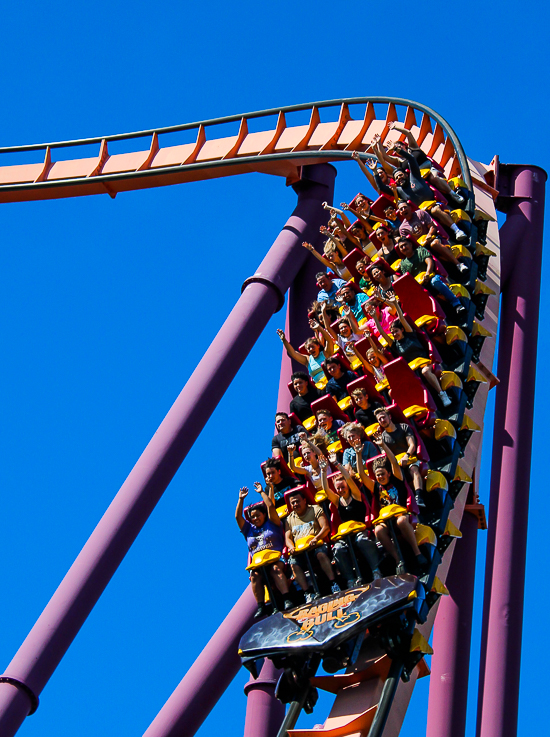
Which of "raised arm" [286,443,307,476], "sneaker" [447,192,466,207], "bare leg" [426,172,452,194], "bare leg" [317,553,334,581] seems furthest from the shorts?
"bare leg" [426,172,452,194]

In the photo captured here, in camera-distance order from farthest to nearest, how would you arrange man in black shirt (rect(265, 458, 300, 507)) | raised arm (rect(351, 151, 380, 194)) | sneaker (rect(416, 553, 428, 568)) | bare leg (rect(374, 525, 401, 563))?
raised arm (rect(351, 151, 380, 194)) < man in black shirt (rect(265, 458, 300, 507)) < sneaker (rect(416, 553, 428, 568)) < bare leg (rect(374, 525, 401, 563))

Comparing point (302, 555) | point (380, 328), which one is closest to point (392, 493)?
point (302, 555)

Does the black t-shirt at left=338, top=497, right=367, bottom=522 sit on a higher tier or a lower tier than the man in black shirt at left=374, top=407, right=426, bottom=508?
lower

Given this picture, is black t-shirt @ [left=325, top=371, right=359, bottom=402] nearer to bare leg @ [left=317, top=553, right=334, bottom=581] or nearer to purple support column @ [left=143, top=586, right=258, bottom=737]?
purple support column @ [left=143, top=586, right=258, bottom=737]

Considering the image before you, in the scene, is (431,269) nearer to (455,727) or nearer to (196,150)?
(455,727)

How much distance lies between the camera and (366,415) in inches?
294

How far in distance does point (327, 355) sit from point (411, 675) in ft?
9.11

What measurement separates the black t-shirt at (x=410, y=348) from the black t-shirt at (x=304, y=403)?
2.08ft

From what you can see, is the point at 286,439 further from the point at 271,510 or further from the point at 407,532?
the point at 407,532

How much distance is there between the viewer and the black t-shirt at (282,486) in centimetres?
732

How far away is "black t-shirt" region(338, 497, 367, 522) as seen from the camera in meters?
6.62

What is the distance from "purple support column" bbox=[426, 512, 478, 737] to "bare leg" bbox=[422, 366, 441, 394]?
1304 mm

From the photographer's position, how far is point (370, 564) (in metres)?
6.42

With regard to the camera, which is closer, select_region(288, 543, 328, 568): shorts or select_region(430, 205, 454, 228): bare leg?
select_region(288, 543, 328, 568): shorts
